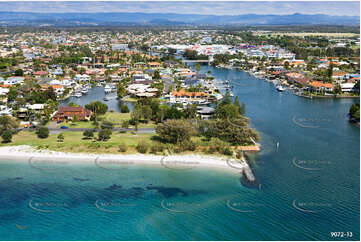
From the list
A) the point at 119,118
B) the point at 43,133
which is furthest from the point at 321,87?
A: the point at 43,133

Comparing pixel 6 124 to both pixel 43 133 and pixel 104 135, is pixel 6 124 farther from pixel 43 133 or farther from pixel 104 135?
pixel 104 135

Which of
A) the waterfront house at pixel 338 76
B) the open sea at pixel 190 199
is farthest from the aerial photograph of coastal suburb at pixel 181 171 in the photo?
the waterfront house at pixel 338 76

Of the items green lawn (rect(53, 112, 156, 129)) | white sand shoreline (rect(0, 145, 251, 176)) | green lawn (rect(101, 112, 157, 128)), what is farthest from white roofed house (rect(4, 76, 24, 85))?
white sand shoreline (rect(0, 145, 251, 176))

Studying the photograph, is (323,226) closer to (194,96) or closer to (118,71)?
(194,96)

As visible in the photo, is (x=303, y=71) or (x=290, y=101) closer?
(x=290, y=101)

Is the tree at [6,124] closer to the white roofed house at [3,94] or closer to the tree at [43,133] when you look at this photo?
the tree at [43,133]


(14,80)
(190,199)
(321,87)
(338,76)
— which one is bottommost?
(190,199)

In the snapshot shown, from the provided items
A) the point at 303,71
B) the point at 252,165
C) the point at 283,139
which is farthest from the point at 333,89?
the point at 252,165
